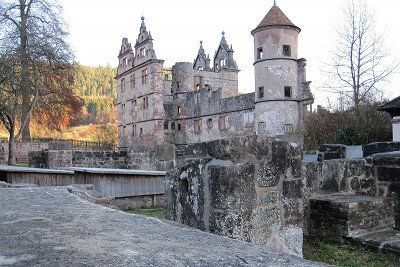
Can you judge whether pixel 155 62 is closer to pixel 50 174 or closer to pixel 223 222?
pixel 50 174

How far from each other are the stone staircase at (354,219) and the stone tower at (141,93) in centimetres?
3651

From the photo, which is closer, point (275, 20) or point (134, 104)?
point (275, 20)

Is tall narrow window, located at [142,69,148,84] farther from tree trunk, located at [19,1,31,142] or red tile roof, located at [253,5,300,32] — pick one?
tree trunk, located at [19,1,31,142]

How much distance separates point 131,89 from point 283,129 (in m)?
22.0

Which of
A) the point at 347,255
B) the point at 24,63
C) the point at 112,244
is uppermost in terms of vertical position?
the point at 24,63

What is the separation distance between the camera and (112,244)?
2277 mm

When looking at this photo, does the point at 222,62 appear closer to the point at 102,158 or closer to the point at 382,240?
the point at 102,158

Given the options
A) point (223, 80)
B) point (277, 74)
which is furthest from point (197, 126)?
point (277, 74)

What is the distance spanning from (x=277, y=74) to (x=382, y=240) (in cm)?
2920

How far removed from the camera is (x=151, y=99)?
45.0 meters

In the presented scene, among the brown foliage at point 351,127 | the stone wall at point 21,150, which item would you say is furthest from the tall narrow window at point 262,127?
the stone wall at point 21,150

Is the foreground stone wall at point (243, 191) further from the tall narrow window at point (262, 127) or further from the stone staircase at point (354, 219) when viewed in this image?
the tall narrow window at point (262, 127)

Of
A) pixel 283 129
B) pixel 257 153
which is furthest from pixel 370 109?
pixel 257 153

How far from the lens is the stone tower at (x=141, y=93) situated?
44125 millimetres
